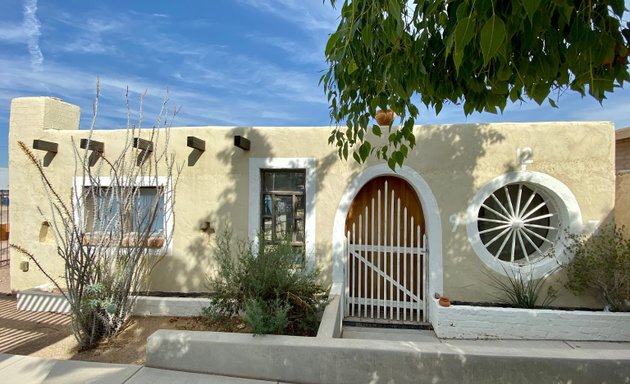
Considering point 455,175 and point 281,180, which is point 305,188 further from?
point 455,175

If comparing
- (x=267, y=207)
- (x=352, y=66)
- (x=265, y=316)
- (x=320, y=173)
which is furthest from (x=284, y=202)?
(x=352, y=66)

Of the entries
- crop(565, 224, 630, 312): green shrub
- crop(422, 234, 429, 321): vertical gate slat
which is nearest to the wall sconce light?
crop(422, 234, 429, 321): vertical gate slat

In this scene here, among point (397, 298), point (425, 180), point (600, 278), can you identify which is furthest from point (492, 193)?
point (397, 298)

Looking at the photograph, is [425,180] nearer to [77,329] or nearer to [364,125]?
[364,125]

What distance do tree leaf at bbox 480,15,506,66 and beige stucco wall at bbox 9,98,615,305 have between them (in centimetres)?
399

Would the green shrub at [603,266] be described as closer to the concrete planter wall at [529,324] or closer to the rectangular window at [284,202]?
the concrete planter wall at [529,324]

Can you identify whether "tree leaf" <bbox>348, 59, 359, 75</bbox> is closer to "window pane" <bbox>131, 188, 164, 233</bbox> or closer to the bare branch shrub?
the bare branch shrub

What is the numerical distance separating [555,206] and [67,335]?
7513 millimetres

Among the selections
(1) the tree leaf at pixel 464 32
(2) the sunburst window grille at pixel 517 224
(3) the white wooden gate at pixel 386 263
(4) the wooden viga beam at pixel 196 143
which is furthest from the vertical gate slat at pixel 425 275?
(1) the tree leaf at pixel 464 32

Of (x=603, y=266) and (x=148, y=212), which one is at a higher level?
(x=148, y=212)

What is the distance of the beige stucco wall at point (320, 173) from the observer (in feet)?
16.0

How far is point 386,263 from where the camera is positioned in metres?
5.21

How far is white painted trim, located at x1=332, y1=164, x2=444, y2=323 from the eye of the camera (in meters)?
4.94

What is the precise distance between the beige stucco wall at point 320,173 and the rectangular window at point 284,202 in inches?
12.5
